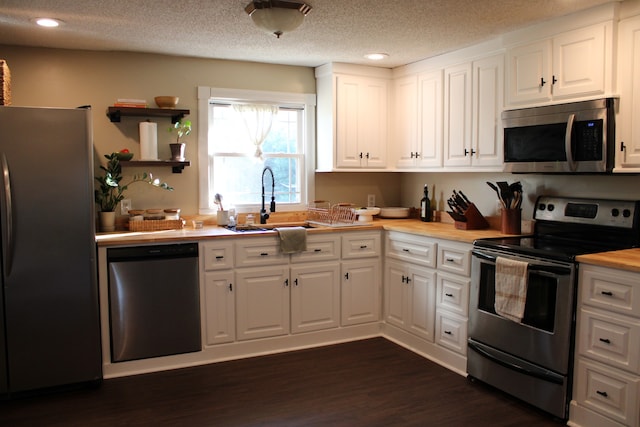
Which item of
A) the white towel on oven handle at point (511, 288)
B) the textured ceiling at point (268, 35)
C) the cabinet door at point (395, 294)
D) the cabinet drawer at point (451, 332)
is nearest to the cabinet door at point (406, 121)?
the textured ceiling at point (268, 35)

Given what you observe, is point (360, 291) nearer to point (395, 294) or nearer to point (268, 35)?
point (395, 294)

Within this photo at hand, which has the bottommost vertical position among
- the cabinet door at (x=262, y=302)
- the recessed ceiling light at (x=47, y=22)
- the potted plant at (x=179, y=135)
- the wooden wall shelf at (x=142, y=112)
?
the cabinet door at (x=262, y=302)

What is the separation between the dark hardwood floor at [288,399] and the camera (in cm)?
284

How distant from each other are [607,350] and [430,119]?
2303 mm

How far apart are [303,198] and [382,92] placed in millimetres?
1201

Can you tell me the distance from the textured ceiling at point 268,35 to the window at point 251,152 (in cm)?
43

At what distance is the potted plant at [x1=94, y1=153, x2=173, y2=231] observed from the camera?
3.87m

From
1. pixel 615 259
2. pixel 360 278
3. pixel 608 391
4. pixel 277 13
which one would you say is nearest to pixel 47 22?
pixel 277 13

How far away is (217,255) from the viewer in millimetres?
3666

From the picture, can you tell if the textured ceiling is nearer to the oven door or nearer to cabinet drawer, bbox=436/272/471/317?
the oven door

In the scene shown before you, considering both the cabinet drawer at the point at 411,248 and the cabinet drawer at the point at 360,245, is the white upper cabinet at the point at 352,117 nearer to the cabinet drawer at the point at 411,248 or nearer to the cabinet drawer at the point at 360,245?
the cabinet drawer at the point at 360,245

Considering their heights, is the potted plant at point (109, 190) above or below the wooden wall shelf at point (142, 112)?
below

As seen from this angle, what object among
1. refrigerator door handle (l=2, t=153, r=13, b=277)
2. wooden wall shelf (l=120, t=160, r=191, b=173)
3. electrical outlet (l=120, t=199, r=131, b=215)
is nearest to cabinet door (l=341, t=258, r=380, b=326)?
wooden wall shelf (l=120, t=160, r=191, b=173)

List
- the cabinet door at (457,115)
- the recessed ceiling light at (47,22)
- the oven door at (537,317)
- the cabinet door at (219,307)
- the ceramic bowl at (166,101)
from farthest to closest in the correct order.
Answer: the ceramic bowl at (166,101) → the cabinet door at (457,115) → the cabinet door at (219,307) → the recessed ceiling light at (47,22) → the oven door at (537,317)
